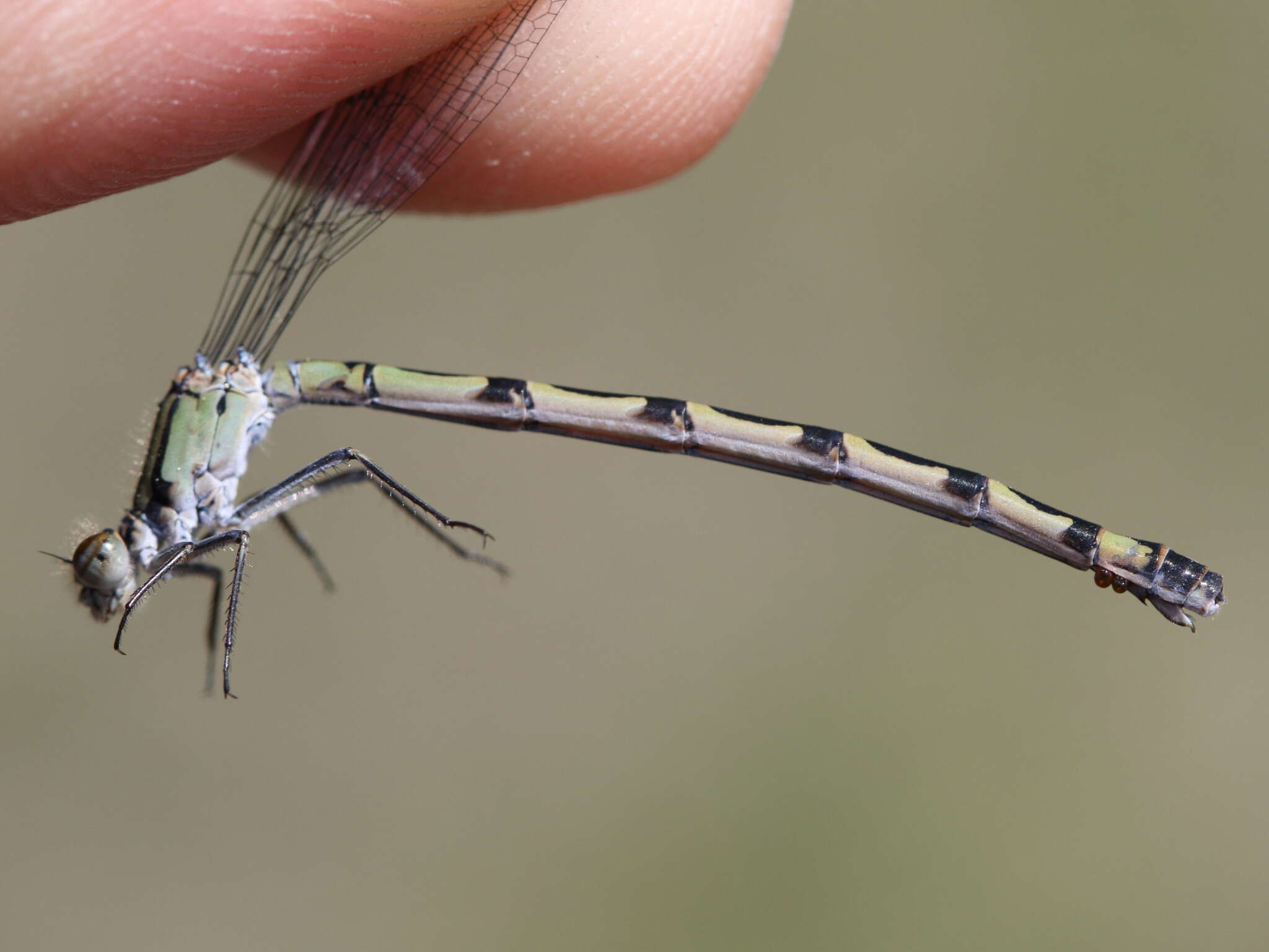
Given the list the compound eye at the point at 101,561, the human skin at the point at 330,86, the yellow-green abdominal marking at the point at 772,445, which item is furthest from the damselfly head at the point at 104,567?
the human skin at the point at 330,86

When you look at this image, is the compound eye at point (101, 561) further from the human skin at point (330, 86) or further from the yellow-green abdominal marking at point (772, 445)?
the human skin at point (330, 86)

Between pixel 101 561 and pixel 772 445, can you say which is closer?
pixel 101 561

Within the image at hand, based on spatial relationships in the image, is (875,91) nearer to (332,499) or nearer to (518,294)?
(518,294)

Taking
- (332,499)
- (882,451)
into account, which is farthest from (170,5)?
(332,499)

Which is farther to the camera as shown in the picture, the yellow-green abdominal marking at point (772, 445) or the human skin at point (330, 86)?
the yellow-green abdominal marking at point (772, 445)

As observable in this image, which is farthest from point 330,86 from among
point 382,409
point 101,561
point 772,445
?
point 772,445

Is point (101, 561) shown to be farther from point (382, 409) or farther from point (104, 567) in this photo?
point (382, 409)

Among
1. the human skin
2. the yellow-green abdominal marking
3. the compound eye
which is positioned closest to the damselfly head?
the compound eye

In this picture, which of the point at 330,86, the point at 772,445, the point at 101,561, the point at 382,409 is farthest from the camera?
the point at 382,409
